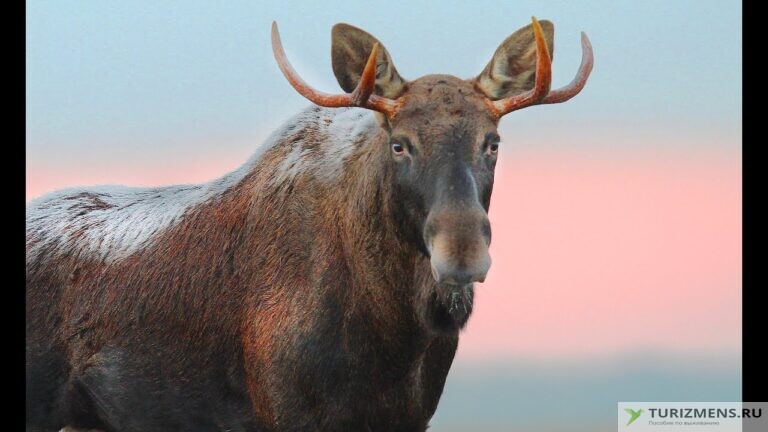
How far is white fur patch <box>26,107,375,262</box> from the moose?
0.07 feet

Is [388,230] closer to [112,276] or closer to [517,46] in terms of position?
[517,46]

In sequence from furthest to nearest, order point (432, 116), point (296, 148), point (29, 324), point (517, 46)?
point (29, 324), point (296, 148), point (517, 46), point (432, 116)

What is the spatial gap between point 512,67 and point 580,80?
0.45 metres

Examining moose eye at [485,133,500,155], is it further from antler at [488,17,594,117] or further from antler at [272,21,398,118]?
antler at [272,21,398,118]

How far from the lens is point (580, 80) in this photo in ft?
27.0

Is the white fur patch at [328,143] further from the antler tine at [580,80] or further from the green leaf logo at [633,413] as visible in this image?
the green leaf logo at [633,413]

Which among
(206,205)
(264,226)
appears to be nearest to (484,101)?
(264,226)

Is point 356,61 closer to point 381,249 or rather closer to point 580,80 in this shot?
point 381,249

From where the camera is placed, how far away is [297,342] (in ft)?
26.8

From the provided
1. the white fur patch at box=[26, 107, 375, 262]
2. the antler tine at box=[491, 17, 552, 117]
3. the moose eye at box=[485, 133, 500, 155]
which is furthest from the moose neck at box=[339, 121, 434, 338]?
the antler tine at box=[491, 17, 552, 117]

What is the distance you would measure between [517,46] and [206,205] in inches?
100

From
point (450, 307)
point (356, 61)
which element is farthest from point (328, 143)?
point (450, 307)

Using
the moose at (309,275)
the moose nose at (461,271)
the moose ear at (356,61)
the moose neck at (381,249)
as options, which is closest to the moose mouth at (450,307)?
the moose at (309,275)

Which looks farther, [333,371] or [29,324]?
[29,324]
